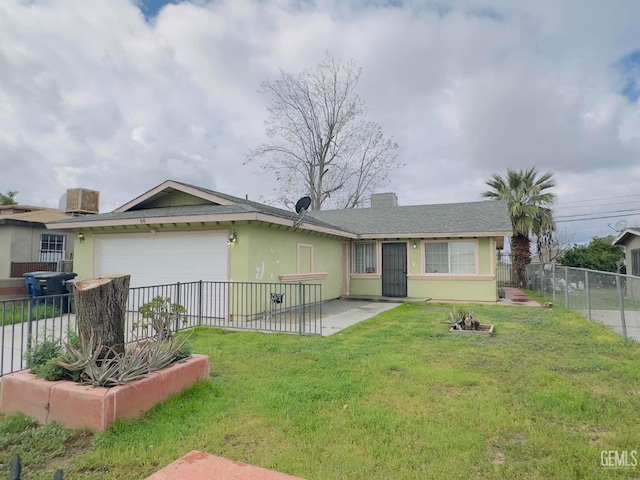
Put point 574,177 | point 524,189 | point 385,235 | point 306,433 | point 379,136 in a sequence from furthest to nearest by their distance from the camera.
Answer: point 574,177 → point 379,136 → point 524,189 → point 385,235 → point 306,433

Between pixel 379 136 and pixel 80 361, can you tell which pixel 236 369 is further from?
pixel 379 136

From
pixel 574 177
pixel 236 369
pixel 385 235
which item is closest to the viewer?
pixel 236 369

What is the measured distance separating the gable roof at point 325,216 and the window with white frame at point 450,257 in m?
0.64

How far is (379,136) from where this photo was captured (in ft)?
84.7

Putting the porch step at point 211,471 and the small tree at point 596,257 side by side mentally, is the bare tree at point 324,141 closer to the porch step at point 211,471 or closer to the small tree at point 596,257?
the small tree at point 596,257

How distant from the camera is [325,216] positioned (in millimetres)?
18531

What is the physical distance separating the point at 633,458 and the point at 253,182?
83.6ft

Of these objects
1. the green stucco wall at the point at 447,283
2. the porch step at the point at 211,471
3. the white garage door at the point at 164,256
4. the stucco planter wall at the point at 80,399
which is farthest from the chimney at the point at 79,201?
the porch step at the point at 211,471

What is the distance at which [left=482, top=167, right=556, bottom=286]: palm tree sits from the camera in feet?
58.2

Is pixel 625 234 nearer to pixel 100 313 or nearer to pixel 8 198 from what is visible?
pixel 100 313

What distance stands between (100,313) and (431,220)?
42.0 feet

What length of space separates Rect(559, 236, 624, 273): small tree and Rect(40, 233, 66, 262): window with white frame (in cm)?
2639

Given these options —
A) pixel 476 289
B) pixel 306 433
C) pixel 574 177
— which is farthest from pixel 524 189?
pixel 306 433

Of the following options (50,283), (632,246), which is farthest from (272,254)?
(632,246)
